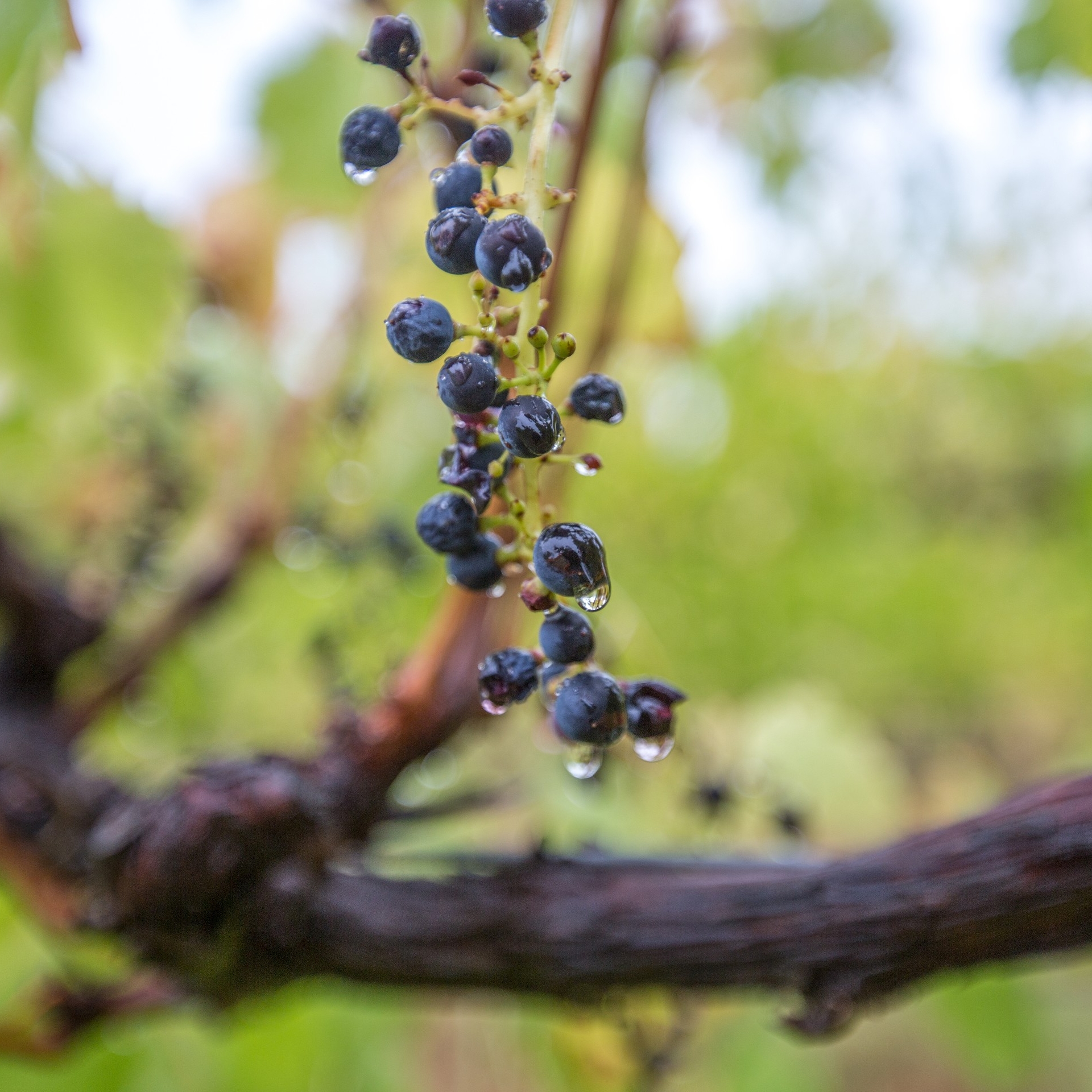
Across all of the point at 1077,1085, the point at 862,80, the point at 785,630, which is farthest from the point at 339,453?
the point at 1077,1085

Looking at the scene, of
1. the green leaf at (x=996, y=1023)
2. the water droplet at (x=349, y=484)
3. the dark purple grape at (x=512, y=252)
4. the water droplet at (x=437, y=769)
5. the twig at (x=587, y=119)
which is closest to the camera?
the dark purple grape at (x=512, y=252)

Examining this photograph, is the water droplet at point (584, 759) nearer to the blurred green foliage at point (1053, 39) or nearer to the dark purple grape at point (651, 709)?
the dark purple grape at point (651, 709)

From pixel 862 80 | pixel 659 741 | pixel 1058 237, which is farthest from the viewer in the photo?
pixel 1058 237

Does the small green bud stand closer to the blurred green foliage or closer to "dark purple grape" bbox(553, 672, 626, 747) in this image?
"dark purple grape" bbox(553, 672, 626, 747)

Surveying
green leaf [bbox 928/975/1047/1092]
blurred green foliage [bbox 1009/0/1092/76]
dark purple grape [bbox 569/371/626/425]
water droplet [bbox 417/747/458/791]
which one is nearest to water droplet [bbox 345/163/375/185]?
dark purple grape [bbox 569/371/626/425]

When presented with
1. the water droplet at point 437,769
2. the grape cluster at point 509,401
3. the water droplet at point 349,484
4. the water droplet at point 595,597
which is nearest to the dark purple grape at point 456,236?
the grape cluster at point 509,401

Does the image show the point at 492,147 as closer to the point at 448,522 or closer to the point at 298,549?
the point at 448,522

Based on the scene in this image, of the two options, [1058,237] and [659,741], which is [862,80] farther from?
[1058,237]
